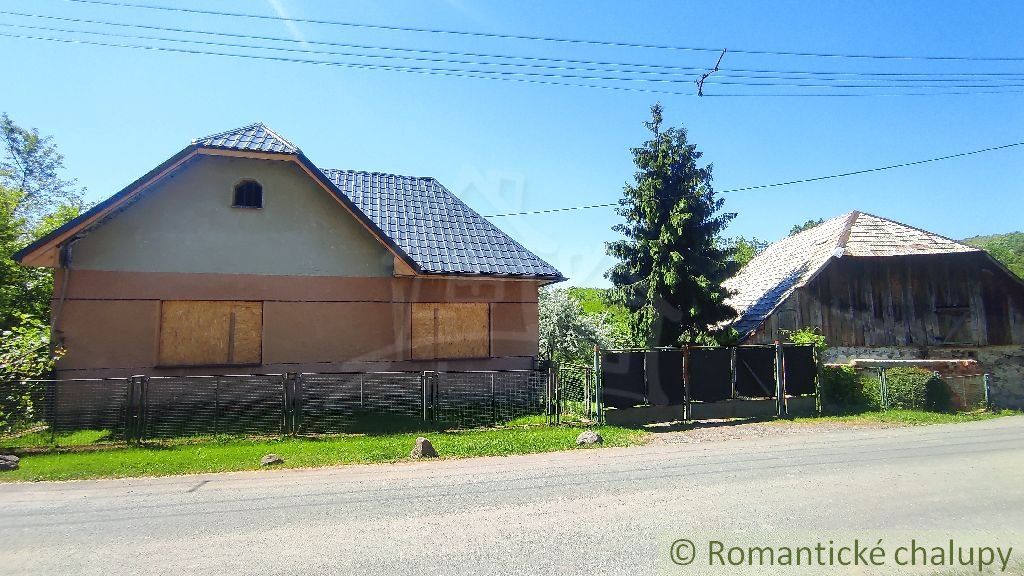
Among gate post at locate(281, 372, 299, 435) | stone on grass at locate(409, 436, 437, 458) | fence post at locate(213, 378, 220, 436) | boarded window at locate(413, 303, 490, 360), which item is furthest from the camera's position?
boarded window at locate(413, 303, 490, 360)

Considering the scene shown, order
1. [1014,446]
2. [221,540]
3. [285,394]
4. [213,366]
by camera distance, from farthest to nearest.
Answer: [213,366] → [285,394] → [1014,446] → [221,540]

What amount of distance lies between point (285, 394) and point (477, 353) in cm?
550

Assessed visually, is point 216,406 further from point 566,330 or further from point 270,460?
point 566,330

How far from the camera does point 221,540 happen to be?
15.7 feet

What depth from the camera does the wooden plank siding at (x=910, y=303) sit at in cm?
1711

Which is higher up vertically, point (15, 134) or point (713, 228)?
point (15, 134)

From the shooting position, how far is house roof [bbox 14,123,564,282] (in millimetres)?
11914

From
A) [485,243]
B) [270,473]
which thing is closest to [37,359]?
[270,473]

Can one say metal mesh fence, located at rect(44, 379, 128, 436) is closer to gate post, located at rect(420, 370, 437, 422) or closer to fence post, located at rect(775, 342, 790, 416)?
gate post, located at rect(420, 370, 437, 422)

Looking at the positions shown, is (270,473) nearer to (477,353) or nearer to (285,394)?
(285,394)

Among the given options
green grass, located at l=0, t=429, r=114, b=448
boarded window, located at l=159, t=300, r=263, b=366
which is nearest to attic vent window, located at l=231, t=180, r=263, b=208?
boarded window, located at l=159, t=300, r=263, b=366

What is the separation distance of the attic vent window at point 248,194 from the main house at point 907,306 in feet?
49.7

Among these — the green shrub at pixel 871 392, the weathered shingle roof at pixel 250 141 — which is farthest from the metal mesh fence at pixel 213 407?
the green shrub at pixel 871 392

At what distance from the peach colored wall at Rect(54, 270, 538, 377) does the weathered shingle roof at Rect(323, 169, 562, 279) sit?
56 centimetres
